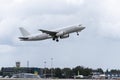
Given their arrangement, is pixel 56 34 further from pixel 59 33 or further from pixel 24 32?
pixel 24 32

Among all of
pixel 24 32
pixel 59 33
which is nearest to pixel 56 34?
pixel 59 33

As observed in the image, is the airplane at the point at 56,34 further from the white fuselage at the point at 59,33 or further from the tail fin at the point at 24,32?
the tail fin at the point at 24,32

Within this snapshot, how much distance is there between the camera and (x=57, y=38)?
431ft

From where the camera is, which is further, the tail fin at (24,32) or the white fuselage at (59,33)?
the tail fin at (24,32)

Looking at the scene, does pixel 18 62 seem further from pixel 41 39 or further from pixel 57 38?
pixel 57 38

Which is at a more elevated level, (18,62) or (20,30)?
(20,30)

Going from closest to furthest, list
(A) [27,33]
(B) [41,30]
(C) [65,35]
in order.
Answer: (C) [65,35] < (B) [41,30] < (A) [27,33]

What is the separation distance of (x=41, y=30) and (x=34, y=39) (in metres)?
5.76

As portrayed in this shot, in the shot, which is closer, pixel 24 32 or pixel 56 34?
pixel 56 34

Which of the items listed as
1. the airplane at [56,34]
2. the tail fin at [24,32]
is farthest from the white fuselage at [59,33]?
the tail fin at [24,32]

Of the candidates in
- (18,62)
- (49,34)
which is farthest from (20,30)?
(49,34)

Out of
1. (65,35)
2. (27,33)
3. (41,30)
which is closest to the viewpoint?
(65,35)

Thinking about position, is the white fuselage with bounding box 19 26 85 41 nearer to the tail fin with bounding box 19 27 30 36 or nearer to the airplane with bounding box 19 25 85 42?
the airplane with bounding box 19 25 85 42

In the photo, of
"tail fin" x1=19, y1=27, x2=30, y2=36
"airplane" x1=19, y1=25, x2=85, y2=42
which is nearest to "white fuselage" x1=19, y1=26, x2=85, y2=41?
"airplane" x1=19, y1=25, x2=85, y2=42
